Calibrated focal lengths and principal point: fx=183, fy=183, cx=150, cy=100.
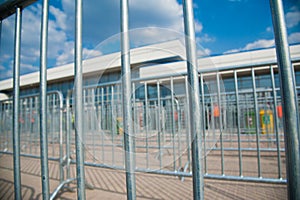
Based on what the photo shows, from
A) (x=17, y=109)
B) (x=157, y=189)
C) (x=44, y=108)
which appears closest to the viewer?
(x=44, y=108)

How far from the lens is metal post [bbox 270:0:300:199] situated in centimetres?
44

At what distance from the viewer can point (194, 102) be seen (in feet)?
1.66

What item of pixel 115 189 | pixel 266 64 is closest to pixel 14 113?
pixel 115 189

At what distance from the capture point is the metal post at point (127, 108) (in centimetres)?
57

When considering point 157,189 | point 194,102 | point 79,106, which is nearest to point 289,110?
point 194,102

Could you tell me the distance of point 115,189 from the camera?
7.81 feet

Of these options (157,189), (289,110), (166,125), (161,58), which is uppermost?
(161,58)

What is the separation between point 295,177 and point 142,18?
2.55 feet

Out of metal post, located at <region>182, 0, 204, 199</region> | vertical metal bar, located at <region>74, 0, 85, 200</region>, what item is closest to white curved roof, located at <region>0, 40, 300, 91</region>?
vertical metal bar, located at <region>74, 0, 85, 200</region>

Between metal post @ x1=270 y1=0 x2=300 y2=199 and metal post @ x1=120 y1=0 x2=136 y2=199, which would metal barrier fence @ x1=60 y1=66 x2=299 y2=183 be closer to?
metal post @ x1=120 y1=0 x2=136 y2=199

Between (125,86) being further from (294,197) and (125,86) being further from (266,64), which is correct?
(266,64)

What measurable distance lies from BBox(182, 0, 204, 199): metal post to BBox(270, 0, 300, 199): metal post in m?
0.21

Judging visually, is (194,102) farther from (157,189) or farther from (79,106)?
(157,189)

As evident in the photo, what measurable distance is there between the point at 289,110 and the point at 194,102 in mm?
226
